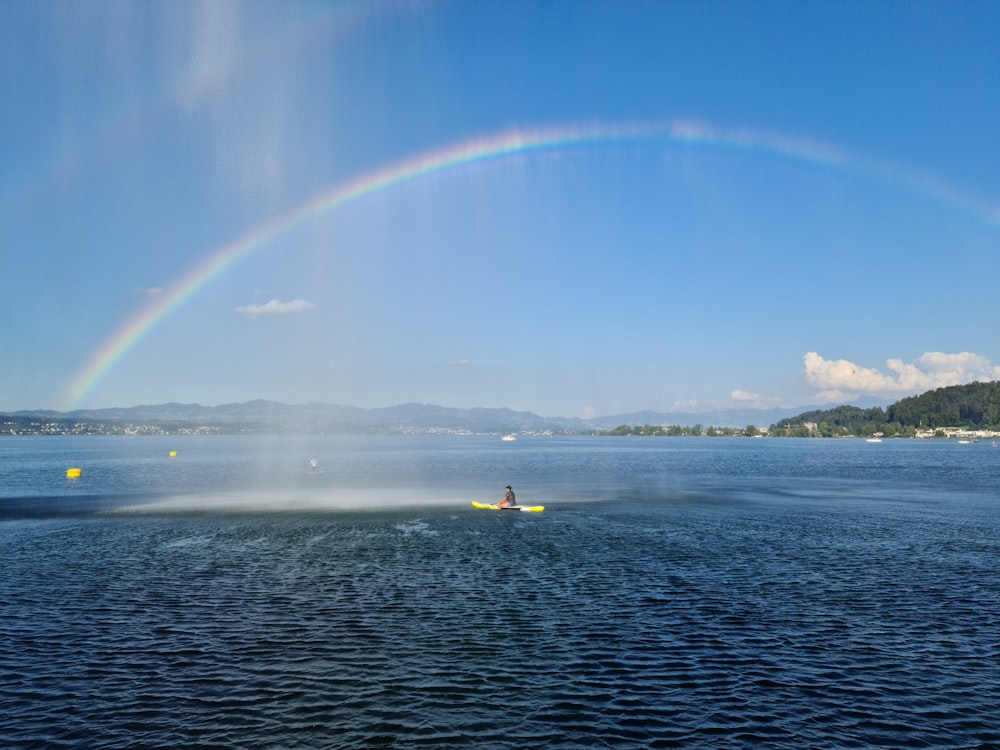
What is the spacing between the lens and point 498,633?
89.8 ft

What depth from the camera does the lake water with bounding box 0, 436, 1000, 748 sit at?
19500 millimetres

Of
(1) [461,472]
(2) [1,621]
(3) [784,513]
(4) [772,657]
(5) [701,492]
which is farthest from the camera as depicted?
(1) [461,472]

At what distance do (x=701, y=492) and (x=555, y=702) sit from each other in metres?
73.8

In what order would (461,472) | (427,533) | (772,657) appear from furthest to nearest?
1. (461,472)
2. (427,533)
3. (772,657)

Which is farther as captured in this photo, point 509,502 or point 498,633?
point 509,502

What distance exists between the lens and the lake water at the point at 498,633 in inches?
768

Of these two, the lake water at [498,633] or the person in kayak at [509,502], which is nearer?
the lake water at [498,633]

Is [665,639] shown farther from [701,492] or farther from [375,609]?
[701,492]

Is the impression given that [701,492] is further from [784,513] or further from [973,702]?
[973,702]

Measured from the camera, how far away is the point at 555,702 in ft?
69.2

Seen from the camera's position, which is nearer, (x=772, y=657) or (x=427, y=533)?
(x=772, y=657)

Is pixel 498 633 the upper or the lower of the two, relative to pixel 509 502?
lower

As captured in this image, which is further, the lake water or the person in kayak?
the person in kayak

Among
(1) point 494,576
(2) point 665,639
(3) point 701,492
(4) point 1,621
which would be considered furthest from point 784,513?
(4) point 1,621
